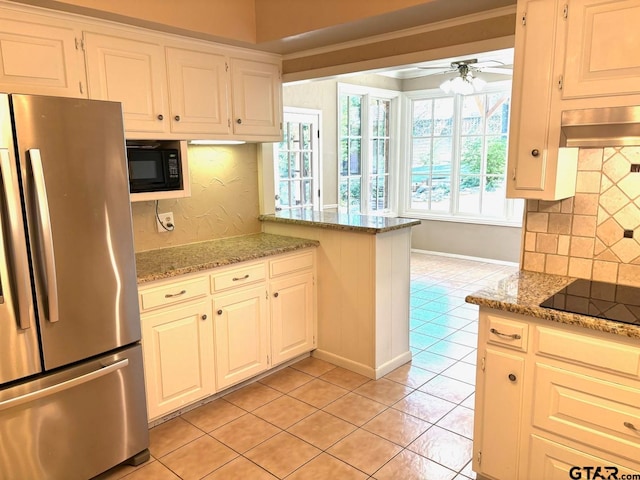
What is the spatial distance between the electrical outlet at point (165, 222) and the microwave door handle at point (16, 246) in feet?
4.32

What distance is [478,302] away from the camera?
2018 millimetres

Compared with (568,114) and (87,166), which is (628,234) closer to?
(568,114)

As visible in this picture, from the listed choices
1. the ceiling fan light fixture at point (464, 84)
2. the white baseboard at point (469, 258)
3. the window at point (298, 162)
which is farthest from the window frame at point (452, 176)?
the window at point (298, 162)

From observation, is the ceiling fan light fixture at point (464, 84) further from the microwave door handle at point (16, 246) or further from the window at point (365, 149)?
the microwave door handle at point (16, 246)

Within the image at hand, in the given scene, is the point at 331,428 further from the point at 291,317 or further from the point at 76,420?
the point at 76,420

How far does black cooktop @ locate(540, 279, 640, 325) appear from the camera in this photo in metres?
1.79

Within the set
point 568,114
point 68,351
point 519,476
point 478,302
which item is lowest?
point 519,476

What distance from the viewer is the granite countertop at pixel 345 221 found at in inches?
124

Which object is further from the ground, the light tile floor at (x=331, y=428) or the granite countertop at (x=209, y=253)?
the granite countertop at (x=209, y=253)

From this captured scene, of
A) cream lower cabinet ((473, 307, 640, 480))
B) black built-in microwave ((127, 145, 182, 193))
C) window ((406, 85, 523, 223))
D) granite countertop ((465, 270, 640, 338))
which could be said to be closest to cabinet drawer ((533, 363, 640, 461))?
cream lower cabinet ((473, 307, 640, 480))

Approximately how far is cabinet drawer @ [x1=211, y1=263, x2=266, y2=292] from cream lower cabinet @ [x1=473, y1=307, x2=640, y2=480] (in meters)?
1.55

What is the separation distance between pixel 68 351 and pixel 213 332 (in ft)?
3.09

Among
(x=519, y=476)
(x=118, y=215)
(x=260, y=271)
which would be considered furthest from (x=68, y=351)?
(x=519, y=476)

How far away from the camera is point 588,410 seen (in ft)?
5.93
